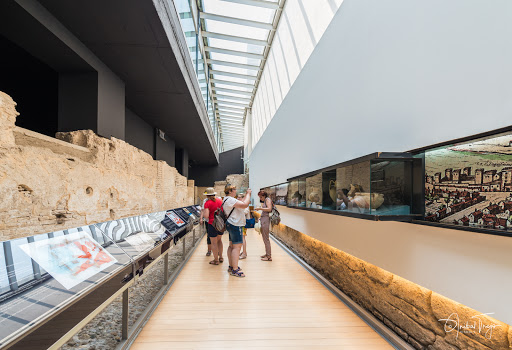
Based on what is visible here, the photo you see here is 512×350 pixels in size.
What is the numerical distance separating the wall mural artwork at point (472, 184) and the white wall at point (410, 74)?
14cm

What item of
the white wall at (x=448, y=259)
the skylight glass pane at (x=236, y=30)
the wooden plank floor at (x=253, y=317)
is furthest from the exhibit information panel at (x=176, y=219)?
the skylight glass pane at (x=236, y=30)

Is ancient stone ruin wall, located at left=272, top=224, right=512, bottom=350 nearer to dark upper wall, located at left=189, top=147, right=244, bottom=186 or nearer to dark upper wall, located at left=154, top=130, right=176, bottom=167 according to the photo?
dark upper wall, located at left=154, top=130, right=176, bottom=167

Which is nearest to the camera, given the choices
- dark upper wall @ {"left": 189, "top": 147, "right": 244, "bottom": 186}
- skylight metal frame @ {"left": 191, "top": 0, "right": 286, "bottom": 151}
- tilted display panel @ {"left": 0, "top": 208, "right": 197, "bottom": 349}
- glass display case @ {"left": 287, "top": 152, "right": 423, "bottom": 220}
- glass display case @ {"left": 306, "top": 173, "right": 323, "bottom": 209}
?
tilted display panel @ {"left": 0, "top": 208, "right": 197, "bottom": 349}

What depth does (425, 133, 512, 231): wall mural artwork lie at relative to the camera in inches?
55.3

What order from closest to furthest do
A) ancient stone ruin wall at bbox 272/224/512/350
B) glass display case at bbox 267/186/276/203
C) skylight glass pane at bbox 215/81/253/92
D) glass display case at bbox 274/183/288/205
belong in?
ancient stone ruin wall at bbox 272/224/512/350, glass display case at bbox 274/183/288/205, glass display case at bbox 267/186/276/203, skylight glass pane at bbox 215/81/253/92

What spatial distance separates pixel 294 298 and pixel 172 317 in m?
1.72

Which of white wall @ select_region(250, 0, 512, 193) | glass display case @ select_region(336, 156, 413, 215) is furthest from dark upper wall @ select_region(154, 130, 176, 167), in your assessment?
glass display case @ select_region(336, 156, 413, 215)

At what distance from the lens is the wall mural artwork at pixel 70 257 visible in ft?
5.00

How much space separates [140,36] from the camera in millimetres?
3451

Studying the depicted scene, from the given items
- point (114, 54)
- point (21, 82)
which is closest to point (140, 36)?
point (114, 54)

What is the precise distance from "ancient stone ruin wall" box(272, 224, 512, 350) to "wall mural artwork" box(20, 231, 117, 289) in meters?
2.81

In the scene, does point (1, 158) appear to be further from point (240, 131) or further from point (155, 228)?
point (240, 131)

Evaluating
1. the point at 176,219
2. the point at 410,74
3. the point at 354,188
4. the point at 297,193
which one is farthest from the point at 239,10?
the point at 354,188

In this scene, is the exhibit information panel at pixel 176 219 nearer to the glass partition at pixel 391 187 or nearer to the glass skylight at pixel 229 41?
the glass partition at pixel 391 187
